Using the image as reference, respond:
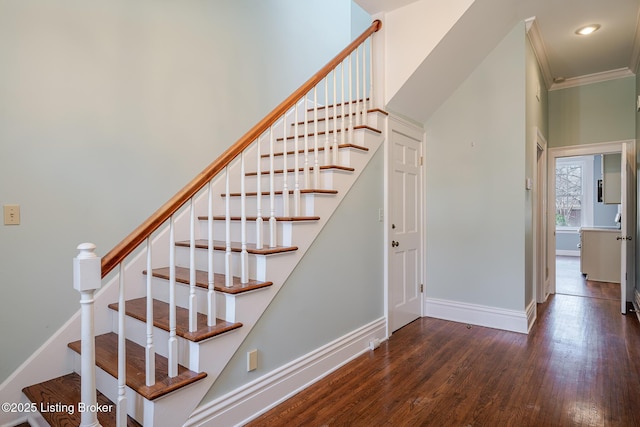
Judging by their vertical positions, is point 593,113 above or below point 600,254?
above

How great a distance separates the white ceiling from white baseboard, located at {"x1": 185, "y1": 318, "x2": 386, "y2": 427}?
2.19 meters

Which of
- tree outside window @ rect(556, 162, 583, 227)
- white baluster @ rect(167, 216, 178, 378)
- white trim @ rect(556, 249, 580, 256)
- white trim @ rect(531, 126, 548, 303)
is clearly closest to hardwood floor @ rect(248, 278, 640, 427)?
white baluster @ rect(167, 216, 178, 378)

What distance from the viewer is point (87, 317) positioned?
140 cm

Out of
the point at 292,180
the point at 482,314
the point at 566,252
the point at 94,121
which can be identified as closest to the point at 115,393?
the point at 94,121

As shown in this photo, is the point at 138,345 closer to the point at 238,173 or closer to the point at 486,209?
the point at 238,173

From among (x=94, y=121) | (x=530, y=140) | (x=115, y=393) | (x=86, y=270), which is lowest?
(x=115, y=393)

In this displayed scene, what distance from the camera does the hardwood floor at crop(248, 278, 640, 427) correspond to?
205cm

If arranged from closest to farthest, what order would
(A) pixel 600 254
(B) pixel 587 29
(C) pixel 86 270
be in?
1. (C) pixel 86 270
2. (B) pixel 587 29
3. (A) pixel 600 254

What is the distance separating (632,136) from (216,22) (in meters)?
5.05

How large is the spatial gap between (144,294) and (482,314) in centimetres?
314

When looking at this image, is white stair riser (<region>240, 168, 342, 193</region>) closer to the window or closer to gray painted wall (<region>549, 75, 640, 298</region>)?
gray painted wall (<region>549, 75, 640, 298</region>)

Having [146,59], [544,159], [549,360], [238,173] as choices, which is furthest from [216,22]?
[544,159]

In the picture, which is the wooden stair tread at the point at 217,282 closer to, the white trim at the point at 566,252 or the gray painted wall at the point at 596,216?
the gray painted wall at the point at 596,216

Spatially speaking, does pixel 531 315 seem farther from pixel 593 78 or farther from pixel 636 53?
pixel 593 78
